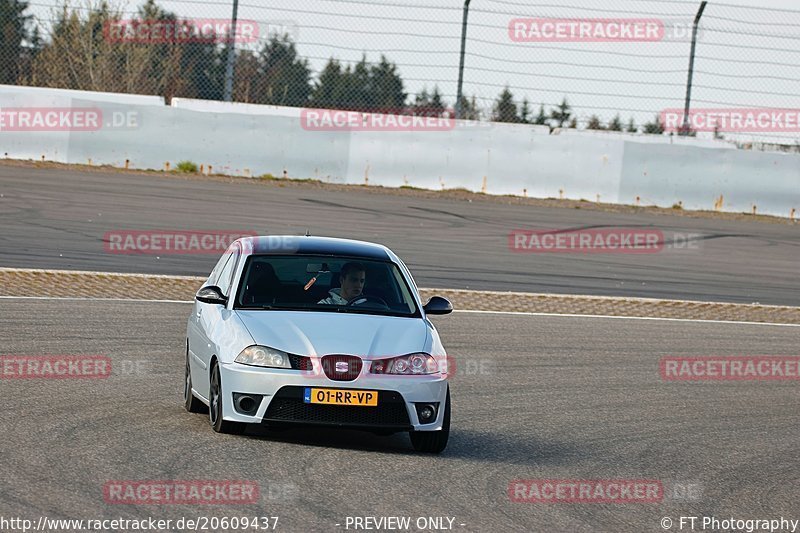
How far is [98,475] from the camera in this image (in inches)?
273

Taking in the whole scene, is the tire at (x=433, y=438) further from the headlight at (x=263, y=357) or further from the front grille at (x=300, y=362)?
the headlight at (x=263, y=357)

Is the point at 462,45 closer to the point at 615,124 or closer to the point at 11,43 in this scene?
the point at 615,124

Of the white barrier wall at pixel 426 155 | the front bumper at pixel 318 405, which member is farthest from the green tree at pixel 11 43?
the front bumper at pixel 318 405

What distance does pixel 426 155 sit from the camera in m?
27.7

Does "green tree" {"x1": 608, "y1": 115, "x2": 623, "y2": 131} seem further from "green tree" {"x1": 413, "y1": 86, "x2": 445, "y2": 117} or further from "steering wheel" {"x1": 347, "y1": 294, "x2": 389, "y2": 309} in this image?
"steering wheel" {"x1": 347, "y1": 294, "x2": 389, "y2": 309}

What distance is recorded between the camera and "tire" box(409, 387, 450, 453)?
829cm

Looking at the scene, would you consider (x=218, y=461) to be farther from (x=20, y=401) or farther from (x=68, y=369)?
(x=68, y=369)

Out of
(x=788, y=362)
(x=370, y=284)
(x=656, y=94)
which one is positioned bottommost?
(x=788, y=362)

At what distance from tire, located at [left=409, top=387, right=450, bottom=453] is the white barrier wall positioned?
18.7 metres

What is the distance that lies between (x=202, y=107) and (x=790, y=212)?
1241 cm

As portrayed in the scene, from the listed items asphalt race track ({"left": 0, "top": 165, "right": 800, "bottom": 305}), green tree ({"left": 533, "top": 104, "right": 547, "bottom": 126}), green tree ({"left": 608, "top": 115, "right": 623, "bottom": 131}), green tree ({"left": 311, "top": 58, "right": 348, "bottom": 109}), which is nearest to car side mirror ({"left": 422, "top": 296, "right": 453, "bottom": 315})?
asphalt race track ({"left": 0, "top": 165, "right": 800, "bottom": 305})

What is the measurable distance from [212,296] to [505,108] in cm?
1973

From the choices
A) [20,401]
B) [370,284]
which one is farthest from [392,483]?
[20,401]

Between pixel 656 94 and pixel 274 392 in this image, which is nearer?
pixel 274 392
